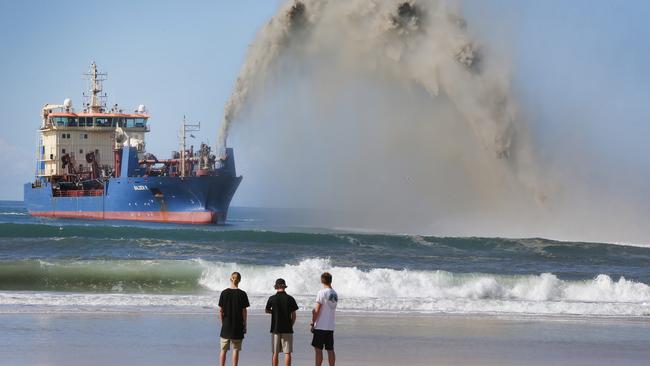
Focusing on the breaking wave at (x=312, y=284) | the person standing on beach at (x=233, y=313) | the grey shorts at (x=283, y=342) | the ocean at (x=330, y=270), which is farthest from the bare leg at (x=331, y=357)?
the breaking wave at (x=312, y=284)

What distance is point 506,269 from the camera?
3100cm

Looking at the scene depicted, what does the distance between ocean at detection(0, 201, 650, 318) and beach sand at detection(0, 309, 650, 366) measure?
1496mm

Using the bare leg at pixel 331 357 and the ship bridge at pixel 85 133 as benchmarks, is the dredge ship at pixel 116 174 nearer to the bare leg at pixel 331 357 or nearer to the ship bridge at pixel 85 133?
the ship bridge at pixel 85 133

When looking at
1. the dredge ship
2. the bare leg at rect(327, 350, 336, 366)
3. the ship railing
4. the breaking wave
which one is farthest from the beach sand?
the ship railing

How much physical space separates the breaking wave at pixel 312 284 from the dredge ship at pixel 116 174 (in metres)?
29.8

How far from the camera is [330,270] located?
25.9 metres

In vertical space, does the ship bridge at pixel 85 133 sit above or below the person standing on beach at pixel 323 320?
above

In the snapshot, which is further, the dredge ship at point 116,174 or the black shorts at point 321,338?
→ the dredge ship at point 116,174

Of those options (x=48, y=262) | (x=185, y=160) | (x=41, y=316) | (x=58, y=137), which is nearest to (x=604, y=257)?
(x=48, y=262)

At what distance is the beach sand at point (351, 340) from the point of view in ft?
45.3

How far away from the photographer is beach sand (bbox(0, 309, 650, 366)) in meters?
13.8

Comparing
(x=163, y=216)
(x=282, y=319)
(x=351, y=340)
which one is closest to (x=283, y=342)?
(x=282, y=319)

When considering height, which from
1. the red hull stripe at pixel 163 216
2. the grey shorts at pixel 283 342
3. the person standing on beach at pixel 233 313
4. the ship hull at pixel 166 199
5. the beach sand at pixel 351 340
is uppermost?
the ship hull at pixel 166 199

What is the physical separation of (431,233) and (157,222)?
17.0 meters
